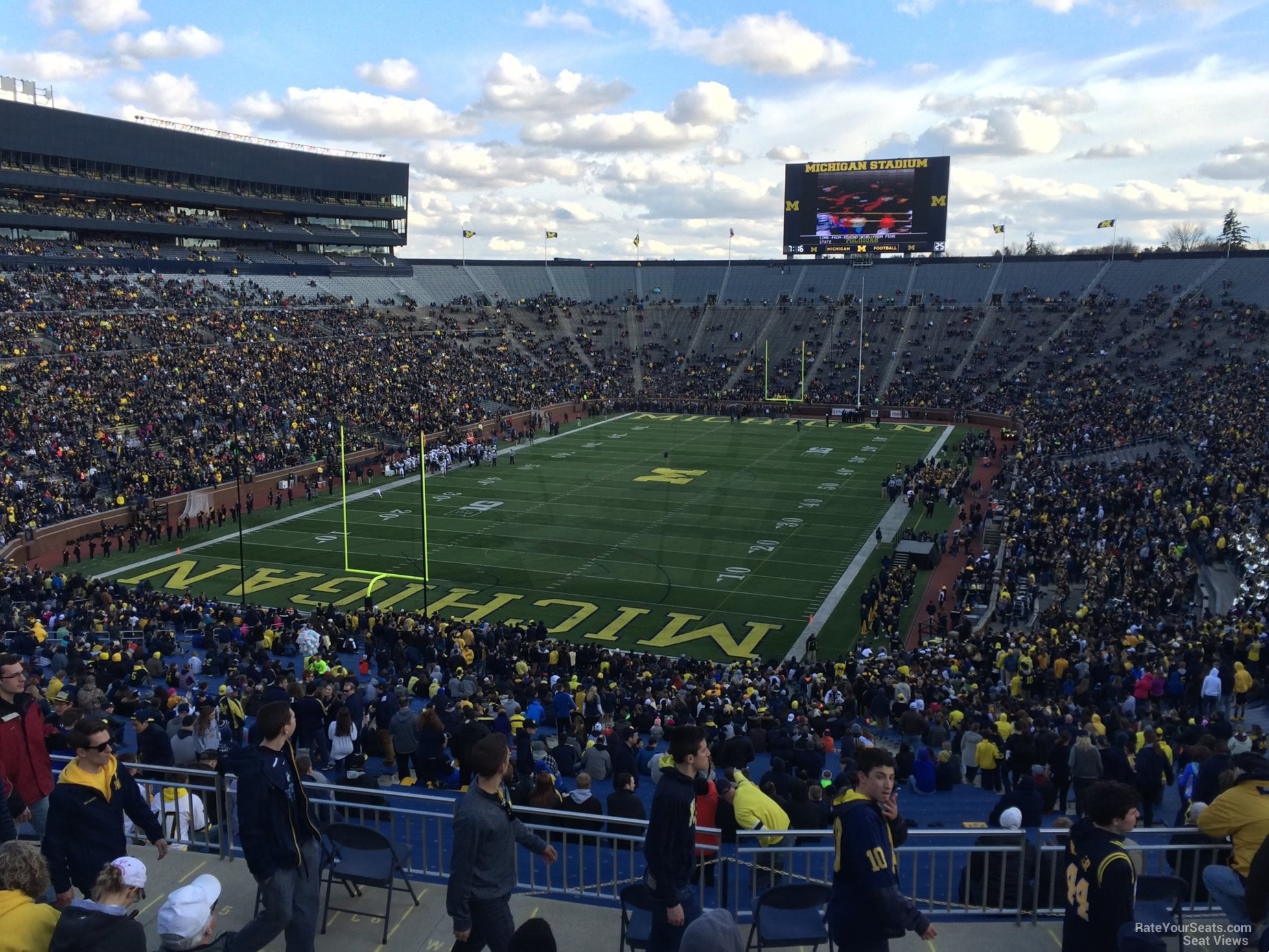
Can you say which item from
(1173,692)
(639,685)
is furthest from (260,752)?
(1173,692)

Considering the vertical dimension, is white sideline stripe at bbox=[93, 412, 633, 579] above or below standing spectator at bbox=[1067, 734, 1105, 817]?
below

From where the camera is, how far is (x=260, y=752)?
17.3 ft

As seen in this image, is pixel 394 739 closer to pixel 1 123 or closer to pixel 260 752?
pixel 260 752

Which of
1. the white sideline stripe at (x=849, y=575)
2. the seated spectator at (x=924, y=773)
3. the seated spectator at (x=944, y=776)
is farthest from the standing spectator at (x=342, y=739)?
the white sideline stripe at (x=849, y=575)

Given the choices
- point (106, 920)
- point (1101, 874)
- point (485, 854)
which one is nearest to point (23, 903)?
point (106, 920)

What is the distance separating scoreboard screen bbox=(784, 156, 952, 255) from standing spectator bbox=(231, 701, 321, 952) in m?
64.7

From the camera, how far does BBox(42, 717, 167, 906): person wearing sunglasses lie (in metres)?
5.43

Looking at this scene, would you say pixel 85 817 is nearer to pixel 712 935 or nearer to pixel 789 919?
pixel 712 935

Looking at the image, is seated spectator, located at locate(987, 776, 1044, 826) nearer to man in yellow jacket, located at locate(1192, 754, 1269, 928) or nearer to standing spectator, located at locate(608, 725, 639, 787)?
man in yellow jacket, located at locate(1192, 754, 1269, 928)

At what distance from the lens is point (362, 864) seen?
630 cm

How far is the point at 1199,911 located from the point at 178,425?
40.3 m

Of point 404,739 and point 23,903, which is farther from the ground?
point 23,903

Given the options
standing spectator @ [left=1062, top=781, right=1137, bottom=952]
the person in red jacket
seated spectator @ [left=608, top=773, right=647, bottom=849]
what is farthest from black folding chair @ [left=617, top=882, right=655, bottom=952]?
the person in red jacket

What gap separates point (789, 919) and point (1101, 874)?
190cm
